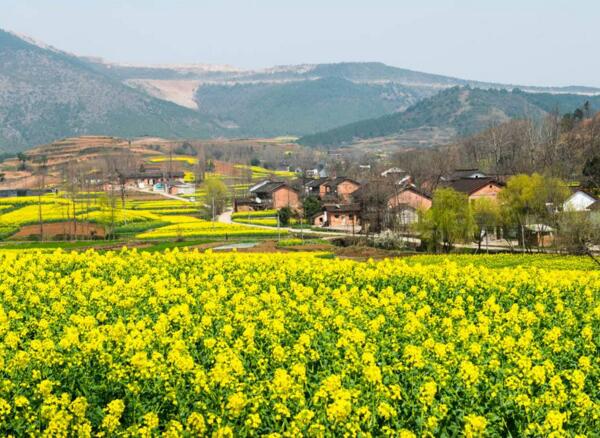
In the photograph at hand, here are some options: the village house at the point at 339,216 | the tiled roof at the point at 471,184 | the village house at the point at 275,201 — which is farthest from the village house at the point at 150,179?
the tiled roof at the point at 471,184

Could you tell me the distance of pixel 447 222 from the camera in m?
52.2

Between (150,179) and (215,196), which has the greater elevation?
(150,179)

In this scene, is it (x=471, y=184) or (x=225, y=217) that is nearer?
(x=471, y=184)

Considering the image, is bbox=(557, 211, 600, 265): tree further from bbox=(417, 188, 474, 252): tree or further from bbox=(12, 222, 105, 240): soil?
bbox=(12, 222, 105, 240): soil

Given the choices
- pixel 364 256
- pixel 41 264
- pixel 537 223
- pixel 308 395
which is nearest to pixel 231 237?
pixel 364 256

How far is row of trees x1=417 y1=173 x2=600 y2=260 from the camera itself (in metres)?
52.3

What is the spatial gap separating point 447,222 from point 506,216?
7.17m

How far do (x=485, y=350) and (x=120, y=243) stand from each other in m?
46.8

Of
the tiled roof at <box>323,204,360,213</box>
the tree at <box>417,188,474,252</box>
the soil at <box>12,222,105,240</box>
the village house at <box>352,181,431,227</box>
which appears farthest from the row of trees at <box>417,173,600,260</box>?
the soil at <box>12,222,105,240</box>

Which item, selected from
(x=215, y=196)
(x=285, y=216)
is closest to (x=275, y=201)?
(x=215, y=196)

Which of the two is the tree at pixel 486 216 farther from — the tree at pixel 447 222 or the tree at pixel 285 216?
the tree at pixel 285 216

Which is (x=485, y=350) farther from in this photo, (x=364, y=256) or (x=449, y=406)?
(x=364, y=256)

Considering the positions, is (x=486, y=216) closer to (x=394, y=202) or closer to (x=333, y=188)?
(x=394, y=202)

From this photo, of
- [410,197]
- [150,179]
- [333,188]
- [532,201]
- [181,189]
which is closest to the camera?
[532,201]
